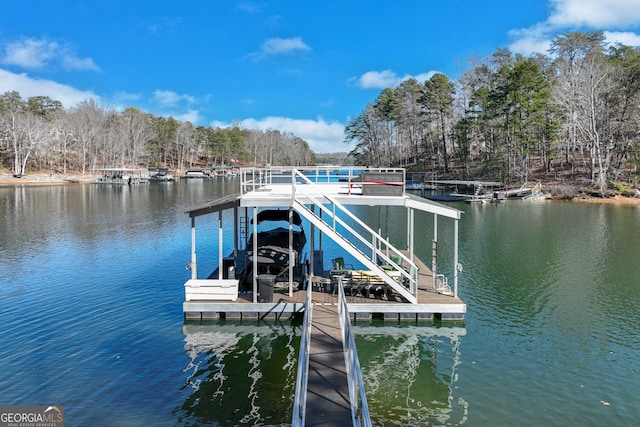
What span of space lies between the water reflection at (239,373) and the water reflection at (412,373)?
1986 mm

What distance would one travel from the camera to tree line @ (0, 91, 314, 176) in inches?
3258

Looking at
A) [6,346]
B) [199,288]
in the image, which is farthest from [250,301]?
[6,346]

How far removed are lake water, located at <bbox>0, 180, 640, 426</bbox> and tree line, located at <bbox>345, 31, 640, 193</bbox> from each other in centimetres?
3532

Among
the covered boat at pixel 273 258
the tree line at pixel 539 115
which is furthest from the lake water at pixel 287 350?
the tree line at pixel 539 115

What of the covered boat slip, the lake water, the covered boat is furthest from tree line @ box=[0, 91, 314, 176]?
the covered boat slip

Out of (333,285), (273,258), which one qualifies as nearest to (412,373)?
(333,285)

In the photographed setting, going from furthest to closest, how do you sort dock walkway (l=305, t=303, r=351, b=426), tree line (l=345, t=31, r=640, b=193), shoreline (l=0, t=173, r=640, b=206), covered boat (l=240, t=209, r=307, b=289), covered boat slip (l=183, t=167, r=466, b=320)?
tree line (l=345, t=31, r=640, b=193) < shoreline (l=0, t=173, r=640, b=206) < covered boat (l=240, t=209, r=307, b=289) < covered boat slip (l=183, t=167, r=466, b=320) < dock walkway (l=305, t=303, r=351, b=426)

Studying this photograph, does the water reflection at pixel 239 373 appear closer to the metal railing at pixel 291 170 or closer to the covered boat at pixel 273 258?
the covered boat at pixel 273 258

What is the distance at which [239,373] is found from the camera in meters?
10.6

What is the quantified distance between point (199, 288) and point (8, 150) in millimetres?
91028

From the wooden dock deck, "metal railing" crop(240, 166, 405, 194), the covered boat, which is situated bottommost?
the wooden dock deck

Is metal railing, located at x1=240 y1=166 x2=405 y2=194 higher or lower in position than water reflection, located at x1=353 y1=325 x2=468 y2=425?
higher

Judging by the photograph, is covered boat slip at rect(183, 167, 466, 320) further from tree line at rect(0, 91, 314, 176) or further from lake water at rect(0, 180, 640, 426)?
tree line at rect(0, 91, 314, 176)

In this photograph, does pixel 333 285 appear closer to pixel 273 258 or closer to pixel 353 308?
pixel 353 308
